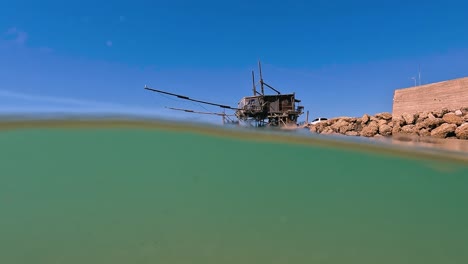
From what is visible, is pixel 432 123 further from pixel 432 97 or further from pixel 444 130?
pixel 432 97

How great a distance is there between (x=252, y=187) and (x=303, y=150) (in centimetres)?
392

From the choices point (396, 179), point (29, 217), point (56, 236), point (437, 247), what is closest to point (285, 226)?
point (437, 247)

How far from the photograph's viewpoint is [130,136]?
1202 centimetres

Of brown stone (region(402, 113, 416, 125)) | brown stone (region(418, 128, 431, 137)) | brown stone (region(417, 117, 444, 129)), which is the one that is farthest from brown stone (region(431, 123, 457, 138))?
brown stone (region(402, 113, 416, 125))

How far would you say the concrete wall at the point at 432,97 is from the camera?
72.8 ft

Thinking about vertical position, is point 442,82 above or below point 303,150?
above

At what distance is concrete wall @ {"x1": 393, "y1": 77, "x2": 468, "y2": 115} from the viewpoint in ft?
72.8

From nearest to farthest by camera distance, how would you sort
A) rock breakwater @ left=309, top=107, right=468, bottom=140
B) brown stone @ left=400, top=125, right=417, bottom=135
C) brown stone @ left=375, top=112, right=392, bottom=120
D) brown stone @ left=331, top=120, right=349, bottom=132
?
rock breakwater @ left=309, top=107, right=468, bottom=140 → brown stone @ left=400, top=125, right=417, bottom=135 → brown stone @ left=375, top=112, right=392, bottom=120 → brown stone @ left=331, top=120, right=349, bottom=132

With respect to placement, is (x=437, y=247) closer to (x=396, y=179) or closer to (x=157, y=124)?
(x=396, y=179)

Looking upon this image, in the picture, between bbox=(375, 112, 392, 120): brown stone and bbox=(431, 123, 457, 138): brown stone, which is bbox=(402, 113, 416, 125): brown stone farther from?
bbox=(431, 123, 457, 138): brown stone

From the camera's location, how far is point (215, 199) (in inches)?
368

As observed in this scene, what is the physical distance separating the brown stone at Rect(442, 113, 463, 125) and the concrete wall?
8.64ft

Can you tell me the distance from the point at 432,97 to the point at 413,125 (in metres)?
5.62

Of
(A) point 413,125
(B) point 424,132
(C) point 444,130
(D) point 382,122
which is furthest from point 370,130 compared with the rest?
(C) point 444,130
